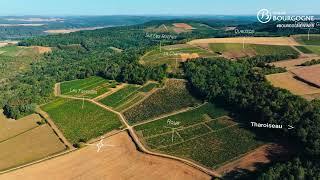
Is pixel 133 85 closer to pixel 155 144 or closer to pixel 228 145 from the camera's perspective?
pixel 155 144

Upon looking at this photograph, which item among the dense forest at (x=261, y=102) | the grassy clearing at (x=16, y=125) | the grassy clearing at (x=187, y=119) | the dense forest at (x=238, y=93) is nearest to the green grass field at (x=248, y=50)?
the dense forest at (x=238, y=93)

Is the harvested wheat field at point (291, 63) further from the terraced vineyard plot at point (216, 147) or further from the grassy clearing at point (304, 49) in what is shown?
the terraced vineyard plot at point (216, 147)

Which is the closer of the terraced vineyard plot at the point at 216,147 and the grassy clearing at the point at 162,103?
the terraced vineyard plot at the point at 216,147

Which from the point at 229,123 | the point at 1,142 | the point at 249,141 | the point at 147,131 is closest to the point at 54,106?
the point at 1,142

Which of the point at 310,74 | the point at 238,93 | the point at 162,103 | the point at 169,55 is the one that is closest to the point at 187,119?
the point at 162,103

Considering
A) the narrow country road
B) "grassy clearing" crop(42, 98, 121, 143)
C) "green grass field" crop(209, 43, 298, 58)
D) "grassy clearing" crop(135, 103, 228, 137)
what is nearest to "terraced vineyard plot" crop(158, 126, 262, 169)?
the narrow country road

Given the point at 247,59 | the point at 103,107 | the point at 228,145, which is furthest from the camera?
the point at 247,59

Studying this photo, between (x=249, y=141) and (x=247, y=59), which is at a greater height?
(x=247, y=59)

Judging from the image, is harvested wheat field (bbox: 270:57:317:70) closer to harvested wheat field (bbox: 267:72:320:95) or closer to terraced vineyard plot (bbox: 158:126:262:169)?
harvested wheat field (bbox: 267:72:320:95)
